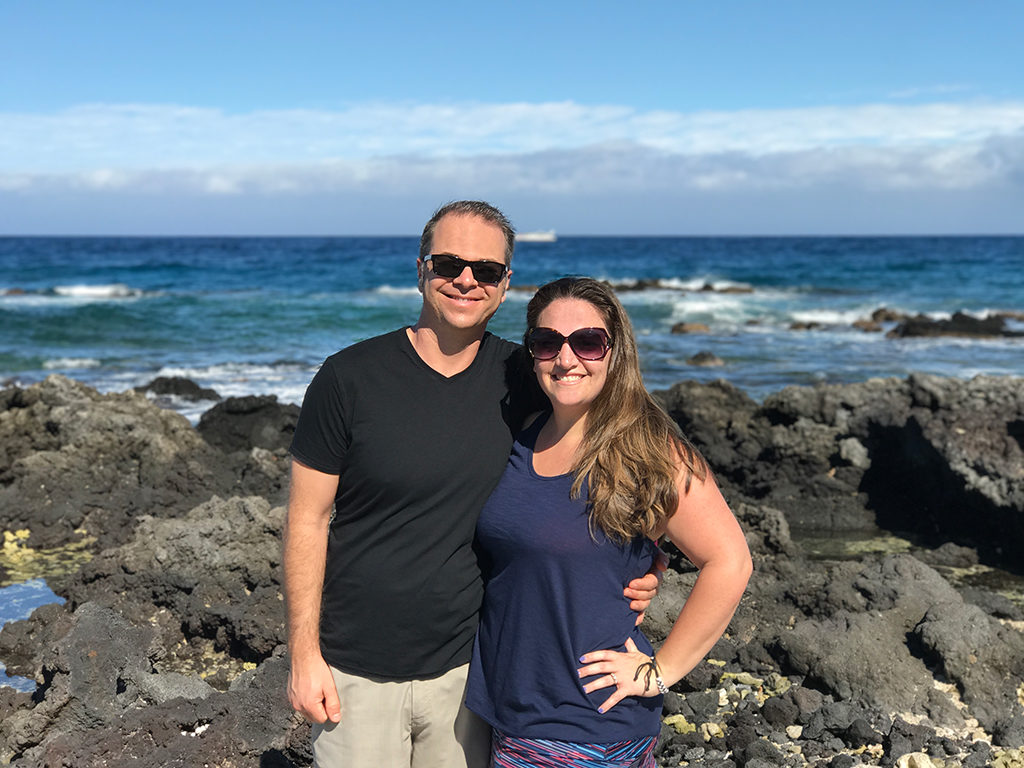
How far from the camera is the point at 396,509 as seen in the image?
3.01 meters

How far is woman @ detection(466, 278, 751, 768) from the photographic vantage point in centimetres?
279

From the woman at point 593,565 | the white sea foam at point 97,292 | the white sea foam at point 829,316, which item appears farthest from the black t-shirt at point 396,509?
the white sea foam at point 97,292

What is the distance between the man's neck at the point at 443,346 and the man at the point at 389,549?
0.03 feet

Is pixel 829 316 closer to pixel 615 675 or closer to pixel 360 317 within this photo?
pixel 360 317

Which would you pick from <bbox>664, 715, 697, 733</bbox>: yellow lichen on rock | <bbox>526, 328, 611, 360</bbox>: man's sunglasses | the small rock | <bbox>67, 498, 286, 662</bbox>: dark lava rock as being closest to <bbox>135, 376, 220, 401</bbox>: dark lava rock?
<bbox>67, 498, 286, 662</bbox>: dark lava rock

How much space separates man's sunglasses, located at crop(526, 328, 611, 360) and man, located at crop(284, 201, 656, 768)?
0.28 metres

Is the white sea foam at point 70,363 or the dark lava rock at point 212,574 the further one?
the white sea foam at point 70,363

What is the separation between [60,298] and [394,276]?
18.2 m

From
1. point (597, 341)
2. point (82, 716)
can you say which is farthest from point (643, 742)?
point (82, 716)

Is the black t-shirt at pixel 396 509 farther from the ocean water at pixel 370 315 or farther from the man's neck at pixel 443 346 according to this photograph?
the ocean water at pixel 370 315

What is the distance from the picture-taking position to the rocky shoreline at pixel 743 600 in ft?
15.3

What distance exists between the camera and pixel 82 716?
4.69 meters

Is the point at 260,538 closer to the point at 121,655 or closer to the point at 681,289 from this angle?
the point at 121,655

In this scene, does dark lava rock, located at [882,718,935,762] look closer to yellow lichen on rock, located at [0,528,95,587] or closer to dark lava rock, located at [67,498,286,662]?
dark lava rock, located at [67,498,286,662]
